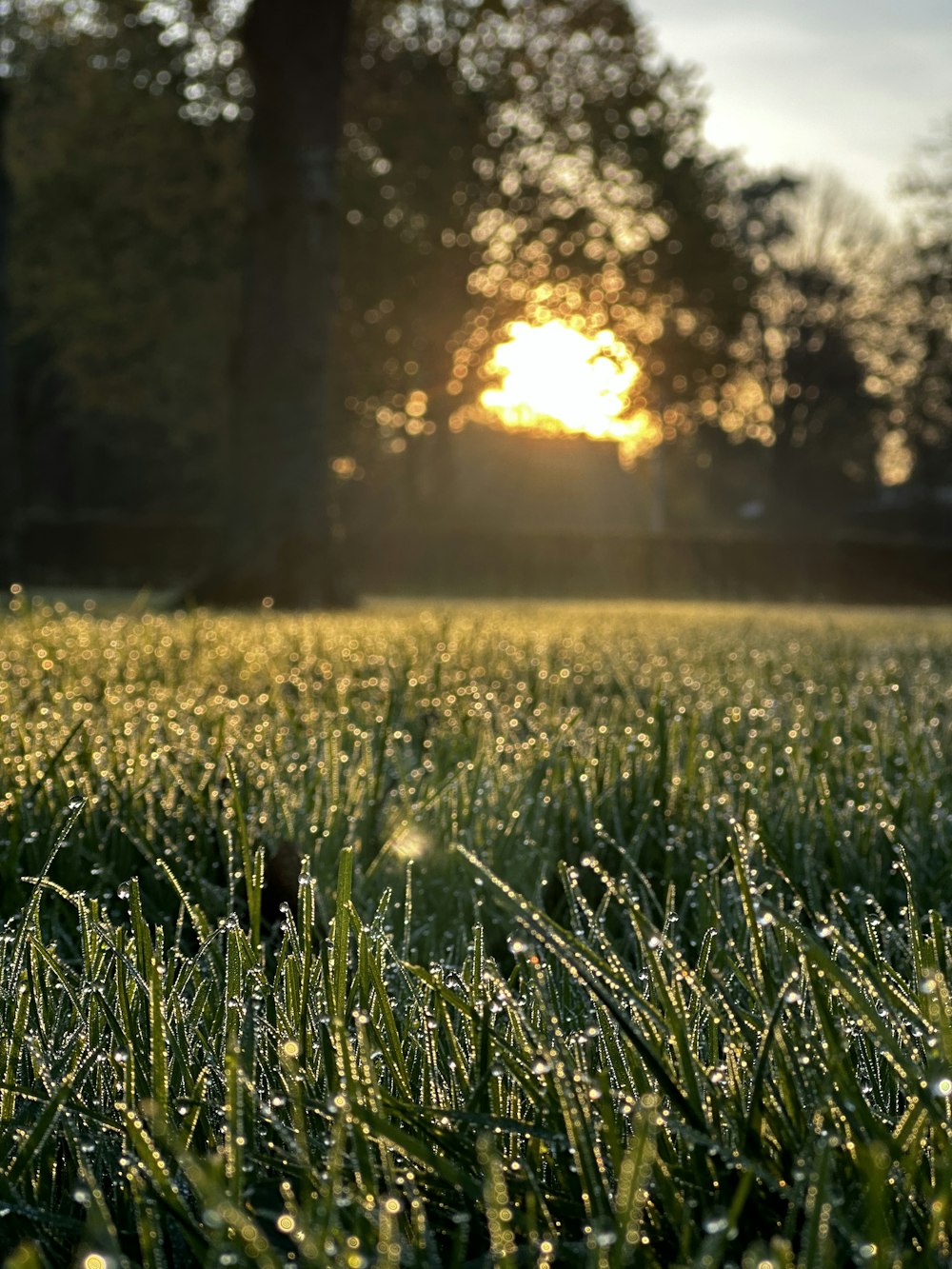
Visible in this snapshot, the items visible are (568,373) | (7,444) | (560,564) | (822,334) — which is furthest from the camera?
(822,334)

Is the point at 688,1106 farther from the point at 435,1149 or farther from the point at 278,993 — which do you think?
the point at 278,993

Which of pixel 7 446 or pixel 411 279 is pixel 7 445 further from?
pixel 411 279

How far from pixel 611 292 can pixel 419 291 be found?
171 inches

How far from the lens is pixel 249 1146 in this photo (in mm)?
987

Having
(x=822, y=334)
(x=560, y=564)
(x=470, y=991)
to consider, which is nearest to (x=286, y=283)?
(x=470, y=991)

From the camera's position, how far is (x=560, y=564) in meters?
28.8

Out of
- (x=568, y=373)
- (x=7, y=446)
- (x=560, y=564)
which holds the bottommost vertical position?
(x=560, y=564)

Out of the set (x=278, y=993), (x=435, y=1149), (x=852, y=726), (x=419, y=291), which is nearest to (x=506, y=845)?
(x=278, y=993)

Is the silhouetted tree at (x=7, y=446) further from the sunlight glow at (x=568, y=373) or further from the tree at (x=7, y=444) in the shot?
the sunlight glow at (x=568, y=373)

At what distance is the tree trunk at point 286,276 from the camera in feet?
46.8

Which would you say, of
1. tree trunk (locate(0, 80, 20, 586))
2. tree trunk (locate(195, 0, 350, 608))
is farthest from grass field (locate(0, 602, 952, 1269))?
tree trunk (locate(0, 80, 20, 586))

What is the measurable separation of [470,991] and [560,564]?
90.7ft

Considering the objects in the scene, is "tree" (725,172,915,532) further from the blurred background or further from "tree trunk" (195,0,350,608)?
"tree trunk" (195,0,350,608)

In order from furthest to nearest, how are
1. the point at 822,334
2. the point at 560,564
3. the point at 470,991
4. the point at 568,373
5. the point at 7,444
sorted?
the point at 822,334 < the point at 568,373 < the point at 560,564 < the point at 7,444 < the point at 470,991
